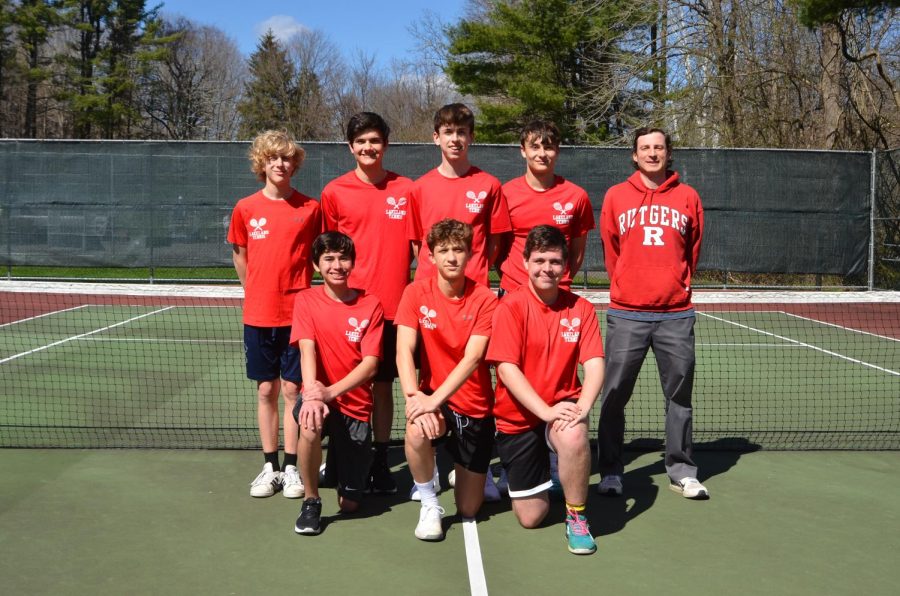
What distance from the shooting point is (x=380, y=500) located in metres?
4.60

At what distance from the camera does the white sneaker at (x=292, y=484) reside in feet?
15.0

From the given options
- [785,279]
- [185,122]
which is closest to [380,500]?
[785,279]

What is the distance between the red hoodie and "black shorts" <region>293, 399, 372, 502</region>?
154 centimetres

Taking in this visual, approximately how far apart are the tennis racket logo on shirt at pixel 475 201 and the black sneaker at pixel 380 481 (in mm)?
1401

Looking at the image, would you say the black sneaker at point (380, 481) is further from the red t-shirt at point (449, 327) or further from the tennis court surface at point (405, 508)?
the red t-shirt at point (449, 327)

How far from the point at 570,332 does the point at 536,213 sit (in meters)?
0.83

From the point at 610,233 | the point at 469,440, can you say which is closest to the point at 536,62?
the point at 610,233

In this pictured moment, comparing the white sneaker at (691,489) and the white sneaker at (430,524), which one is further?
the white sneaker at (691,489)

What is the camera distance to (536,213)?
187 inches

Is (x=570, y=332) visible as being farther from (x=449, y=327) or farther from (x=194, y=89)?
A: (x=194, y=89)

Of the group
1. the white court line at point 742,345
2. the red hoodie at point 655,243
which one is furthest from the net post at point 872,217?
the red hoodie at point 655,243

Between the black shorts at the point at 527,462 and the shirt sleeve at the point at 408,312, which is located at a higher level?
the shirt sleeve at the point at 408,312

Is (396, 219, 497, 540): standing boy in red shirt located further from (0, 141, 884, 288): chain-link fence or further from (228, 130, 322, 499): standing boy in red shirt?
(0, 141, 884, 288): chain-link fence

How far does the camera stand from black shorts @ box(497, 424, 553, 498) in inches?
162
